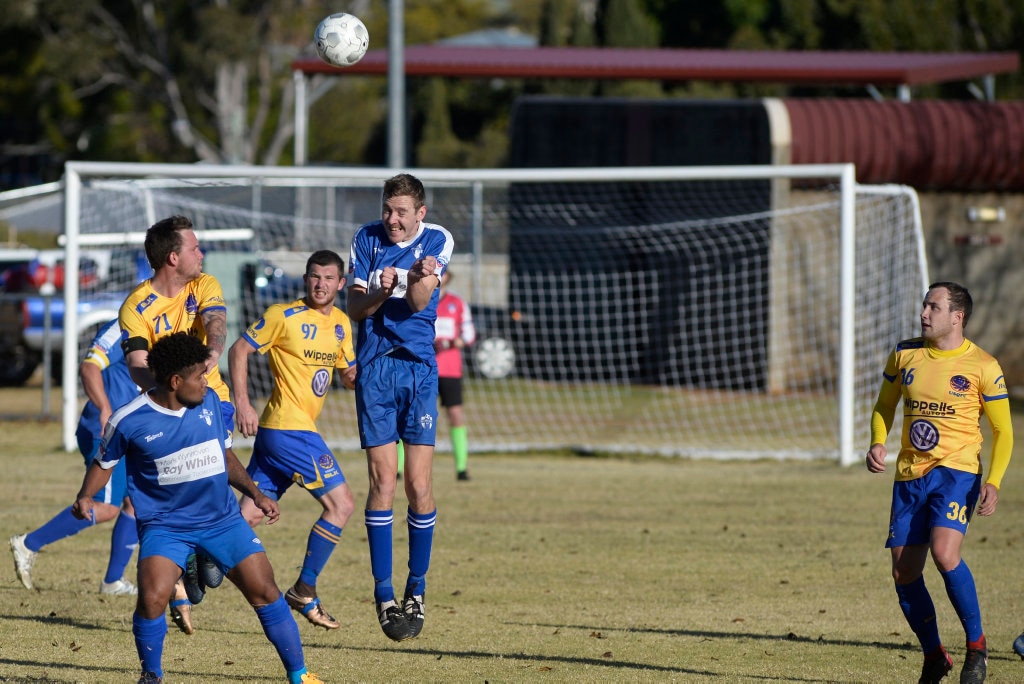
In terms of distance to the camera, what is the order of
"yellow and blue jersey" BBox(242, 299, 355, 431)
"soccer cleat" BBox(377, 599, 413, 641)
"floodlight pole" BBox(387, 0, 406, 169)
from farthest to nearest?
"floodlight pole" BBox(387, 0, 406, 169) < "yellow and blue jersey" BBox(242, 299, 355, 431) < "soccer cleat" BBox(377, 599, 413, 641)

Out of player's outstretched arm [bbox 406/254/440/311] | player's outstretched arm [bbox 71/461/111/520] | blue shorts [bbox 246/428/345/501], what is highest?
player's outstretched arm [bbox 406/254/440/311]

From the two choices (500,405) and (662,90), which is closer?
(500,405)

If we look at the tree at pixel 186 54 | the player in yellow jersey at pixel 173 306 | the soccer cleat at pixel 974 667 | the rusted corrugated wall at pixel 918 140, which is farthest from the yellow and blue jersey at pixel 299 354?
the tree at pixel 186 54

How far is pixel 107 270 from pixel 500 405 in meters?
5.83

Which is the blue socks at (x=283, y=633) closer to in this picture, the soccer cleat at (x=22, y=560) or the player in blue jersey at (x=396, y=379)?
the player in blue jersey at (x=396, y=379)

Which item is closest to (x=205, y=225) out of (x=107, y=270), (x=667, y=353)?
(x=107, y=270)

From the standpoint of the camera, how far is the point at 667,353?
2048 cm

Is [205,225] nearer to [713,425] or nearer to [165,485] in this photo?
[713,425]

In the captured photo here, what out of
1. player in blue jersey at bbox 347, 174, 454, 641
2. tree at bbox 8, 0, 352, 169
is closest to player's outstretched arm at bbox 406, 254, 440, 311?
player in blue jersey at bbox 347, 174, 454, 641

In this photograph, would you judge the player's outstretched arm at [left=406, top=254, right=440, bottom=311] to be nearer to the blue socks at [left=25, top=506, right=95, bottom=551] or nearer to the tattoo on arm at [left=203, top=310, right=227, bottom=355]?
the tattoo on arm at [left=203, top=310, right=227, bottom=355]

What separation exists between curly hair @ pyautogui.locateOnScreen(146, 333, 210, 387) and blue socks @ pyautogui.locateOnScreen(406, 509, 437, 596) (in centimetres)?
178

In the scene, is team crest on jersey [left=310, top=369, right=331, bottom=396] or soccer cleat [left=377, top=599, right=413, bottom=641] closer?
soccer cleat [left=377, top=599, right=413, bottom=641]

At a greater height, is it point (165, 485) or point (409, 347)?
point (409, 347)

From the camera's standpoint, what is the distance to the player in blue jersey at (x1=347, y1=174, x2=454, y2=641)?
22.2 feet
